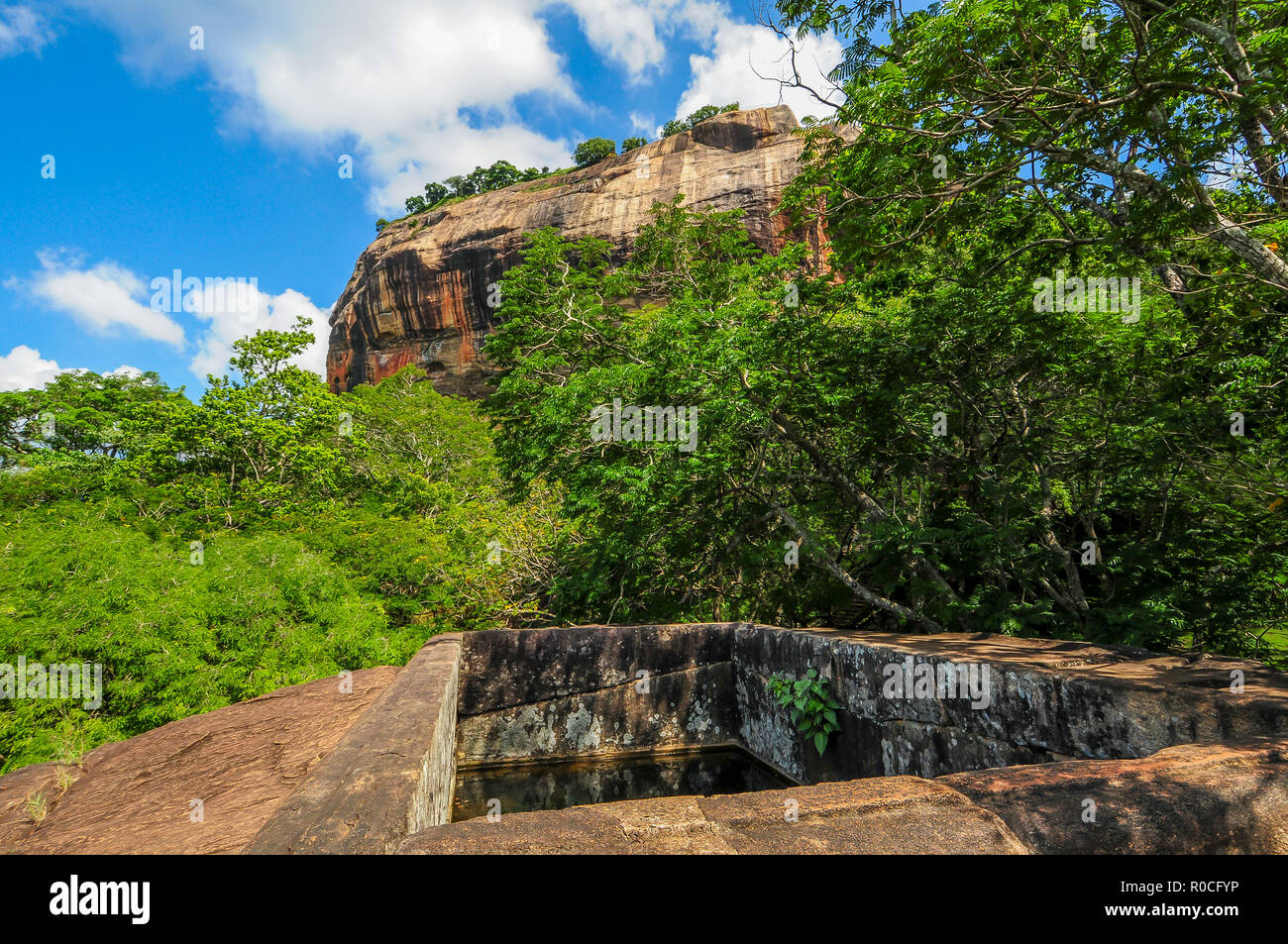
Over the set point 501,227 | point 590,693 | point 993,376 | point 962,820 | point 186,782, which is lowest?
point 590,693

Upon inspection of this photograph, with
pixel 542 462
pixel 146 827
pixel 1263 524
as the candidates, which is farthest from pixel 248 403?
pixel 1263 524

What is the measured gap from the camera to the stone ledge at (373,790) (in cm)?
142

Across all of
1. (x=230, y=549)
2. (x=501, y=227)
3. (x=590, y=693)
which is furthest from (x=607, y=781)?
(x=501, y=227)

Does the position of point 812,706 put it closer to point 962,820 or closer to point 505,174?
point 962,820

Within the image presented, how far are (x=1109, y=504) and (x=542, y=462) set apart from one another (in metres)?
6.31

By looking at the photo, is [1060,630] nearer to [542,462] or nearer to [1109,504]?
[1109,504]

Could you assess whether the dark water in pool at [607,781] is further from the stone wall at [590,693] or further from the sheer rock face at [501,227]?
the sheer rock face at [501,227]

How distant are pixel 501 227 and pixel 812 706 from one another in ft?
103

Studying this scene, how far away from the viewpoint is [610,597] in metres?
8.33

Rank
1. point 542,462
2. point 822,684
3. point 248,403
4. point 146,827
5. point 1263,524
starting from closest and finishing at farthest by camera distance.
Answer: point 146,827, point 822,684, point 1263,524, point 542,462, point 248,403

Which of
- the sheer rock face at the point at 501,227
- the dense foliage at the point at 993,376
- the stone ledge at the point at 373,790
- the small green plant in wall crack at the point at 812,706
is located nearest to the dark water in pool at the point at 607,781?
the small green plant in wall crack at the point at 812,706

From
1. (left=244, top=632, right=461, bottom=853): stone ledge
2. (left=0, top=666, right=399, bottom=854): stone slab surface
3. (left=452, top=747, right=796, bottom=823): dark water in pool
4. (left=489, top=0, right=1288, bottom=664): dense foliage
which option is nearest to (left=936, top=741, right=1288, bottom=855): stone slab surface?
(left=244, top=632, right=461, bottom=853): stone ledge

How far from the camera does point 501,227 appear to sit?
3069cm
